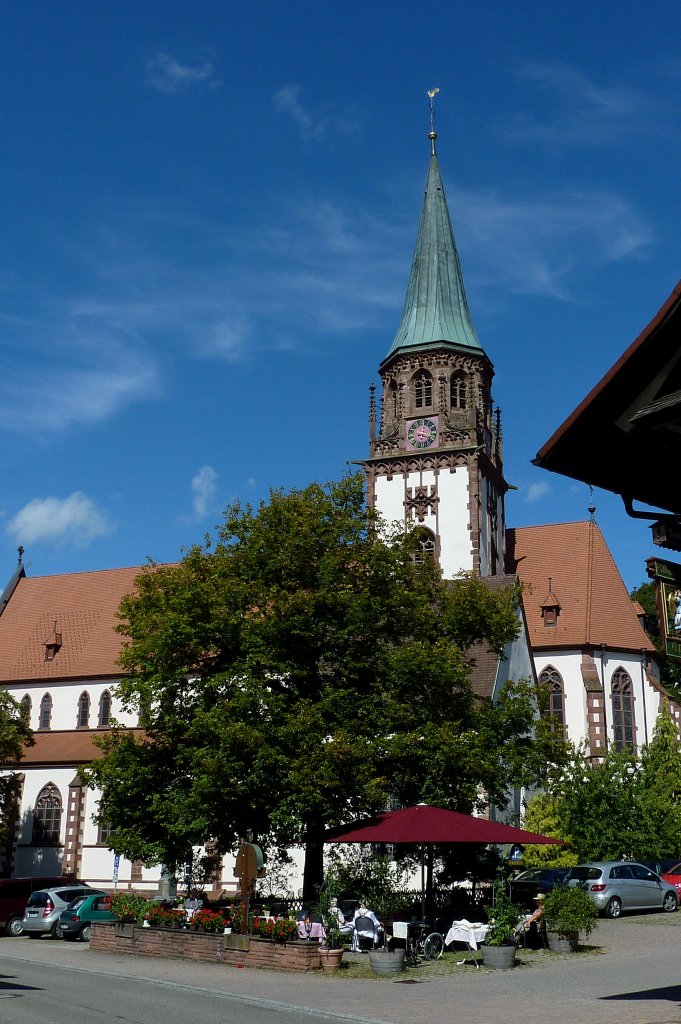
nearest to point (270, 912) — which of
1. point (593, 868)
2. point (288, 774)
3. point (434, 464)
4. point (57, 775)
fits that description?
point (288, 774)

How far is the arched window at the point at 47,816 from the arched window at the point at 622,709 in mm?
24004

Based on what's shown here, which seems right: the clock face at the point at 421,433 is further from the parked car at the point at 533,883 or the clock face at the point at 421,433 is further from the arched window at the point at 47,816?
the parked car at the point at 533,883

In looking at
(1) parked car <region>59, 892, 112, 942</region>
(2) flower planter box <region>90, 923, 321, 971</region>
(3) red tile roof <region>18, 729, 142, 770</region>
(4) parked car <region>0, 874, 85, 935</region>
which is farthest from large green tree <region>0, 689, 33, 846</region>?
(2) flower planter box <region>90, 923, 321, 971</region>

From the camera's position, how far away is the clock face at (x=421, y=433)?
52.9 meters

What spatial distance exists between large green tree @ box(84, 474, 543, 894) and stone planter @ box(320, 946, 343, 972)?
3.67 m

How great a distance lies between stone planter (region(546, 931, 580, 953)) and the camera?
22156 millimetres

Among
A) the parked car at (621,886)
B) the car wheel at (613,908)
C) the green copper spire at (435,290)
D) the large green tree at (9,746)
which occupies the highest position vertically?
the green copper spire at (435,290)

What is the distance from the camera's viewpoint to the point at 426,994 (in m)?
16.9

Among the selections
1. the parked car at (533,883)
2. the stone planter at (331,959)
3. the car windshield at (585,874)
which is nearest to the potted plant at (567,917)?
the parked car at (533,883)

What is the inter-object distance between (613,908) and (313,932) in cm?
1119

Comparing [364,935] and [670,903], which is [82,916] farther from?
[670,903]

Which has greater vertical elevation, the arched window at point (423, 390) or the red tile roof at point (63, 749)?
the arched window at point (423, 390)

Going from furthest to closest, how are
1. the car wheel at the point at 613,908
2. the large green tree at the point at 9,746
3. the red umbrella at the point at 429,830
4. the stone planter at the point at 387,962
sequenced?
the large green tree at the point at 9,746
the car wheel at the point at 613,908
the red umbrella at the point at 429,830
the stone planter at the point at 387,962

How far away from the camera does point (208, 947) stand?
21.9 meters
